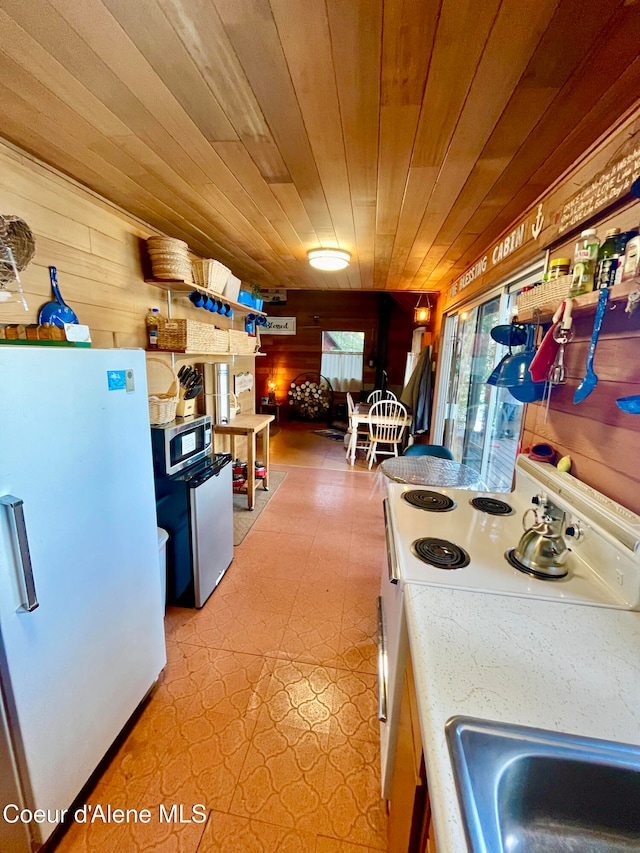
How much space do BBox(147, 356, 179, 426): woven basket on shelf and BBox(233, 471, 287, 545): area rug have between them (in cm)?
127

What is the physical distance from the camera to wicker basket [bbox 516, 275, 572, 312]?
3.73ft

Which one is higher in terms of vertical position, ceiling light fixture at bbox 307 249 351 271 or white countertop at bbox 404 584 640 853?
ceiling light fixture at bbox 307 249 351 271

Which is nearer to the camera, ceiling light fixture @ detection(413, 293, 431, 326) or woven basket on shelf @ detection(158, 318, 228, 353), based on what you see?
woven basket on shelf @ detection(158, 318, 228, 353)

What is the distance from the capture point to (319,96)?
1.09 metres

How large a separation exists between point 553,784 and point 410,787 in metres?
0.30

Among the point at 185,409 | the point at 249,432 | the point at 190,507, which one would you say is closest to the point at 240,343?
the point at 249,432

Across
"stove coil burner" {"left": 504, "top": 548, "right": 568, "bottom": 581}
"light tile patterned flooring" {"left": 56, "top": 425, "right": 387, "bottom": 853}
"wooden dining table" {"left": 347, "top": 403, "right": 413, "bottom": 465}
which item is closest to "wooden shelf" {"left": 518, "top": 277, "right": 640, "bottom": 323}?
"stove coil burner" {"left": 504, "top": 548, "right": 568, "bottom": 581}

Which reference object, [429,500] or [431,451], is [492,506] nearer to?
[429,500]

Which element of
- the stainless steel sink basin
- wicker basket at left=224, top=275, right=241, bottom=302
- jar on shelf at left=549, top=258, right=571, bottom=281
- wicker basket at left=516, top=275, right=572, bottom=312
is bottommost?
the stainless steel sink basin

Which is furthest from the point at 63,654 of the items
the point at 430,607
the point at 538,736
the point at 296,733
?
the point at 538,736

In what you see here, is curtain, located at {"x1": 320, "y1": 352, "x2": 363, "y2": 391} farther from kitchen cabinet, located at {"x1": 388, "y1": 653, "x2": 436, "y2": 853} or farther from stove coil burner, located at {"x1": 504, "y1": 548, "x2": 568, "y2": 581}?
kitchen cabinet, located at {"x1": 388, "y1": 653, "x2": 436, "y2": 853}

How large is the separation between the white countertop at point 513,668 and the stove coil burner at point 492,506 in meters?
0.59

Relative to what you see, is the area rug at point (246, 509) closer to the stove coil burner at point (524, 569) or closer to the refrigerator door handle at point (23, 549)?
the refrigerator door handle at point (23, 549)

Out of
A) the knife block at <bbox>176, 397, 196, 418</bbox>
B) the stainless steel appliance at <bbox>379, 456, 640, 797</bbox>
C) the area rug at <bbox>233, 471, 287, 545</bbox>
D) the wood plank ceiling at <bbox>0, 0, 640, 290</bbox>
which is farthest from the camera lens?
the area rug at <bbox>233, 471, 287, 545</bbox>
